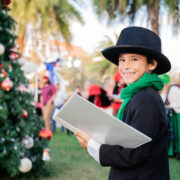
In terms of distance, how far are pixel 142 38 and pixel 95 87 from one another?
7.35 metres

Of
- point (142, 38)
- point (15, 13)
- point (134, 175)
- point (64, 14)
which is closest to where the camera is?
point (134, 175)

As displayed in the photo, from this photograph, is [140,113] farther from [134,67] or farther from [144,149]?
[134,67]

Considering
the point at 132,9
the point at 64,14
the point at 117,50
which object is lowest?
the point at 64,14

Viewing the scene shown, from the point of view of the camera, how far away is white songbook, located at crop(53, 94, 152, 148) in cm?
164

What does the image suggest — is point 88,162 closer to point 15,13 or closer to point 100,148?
point 100,148

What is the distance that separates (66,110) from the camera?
5.51 ft

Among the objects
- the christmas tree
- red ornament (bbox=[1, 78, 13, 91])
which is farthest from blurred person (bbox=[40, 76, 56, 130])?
red ornament (bbox=[1, 78, 13, 91])

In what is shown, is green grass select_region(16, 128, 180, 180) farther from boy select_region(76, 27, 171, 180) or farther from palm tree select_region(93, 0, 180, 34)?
palm tree select_region(93, 0, 180, 34)

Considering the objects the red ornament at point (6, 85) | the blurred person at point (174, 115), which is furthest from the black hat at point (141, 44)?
the blurred person at point (174, 115)

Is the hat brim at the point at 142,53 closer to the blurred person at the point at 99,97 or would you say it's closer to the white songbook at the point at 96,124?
the white songbook at the point at 96,124

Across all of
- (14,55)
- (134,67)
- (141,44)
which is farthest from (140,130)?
(14,55)

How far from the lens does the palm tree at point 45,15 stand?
20.3 metres

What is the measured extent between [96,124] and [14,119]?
3289 millimetres

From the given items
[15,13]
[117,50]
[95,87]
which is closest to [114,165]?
[117,50]
